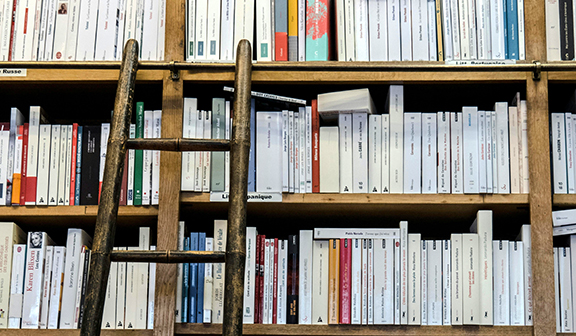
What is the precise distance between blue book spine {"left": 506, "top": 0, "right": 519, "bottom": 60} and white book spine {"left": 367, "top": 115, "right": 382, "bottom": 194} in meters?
0.42

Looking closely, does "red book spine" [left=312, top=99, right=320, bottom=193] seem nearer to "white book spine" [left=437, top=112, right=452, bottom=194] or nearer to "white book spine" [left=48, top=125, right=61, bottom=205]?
"white book spine" [left=437, top=112, right=452, bottom=194]

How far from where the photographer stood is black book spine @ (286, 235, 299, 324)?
189cm

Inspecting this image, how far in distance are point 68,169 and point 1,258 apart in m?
0.30

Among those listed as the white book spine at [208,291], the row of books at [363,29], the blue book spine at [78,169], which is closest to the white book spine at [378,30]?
the row of books at [363,29]

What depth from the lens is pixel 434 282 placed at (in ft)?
6.21

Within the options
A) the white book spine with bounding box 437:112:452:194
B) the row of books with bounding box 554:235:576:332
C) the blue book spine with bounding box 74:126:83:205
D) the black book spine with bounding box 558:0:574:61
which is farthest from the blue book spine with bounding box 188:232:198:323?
the black book spine with bounding box 558:0:574:61

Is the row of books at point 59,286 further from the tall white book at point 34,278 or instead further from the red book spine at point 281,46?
the red book spine at point 281,46

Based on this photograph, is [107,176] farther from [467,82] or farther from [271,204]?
[467,82]

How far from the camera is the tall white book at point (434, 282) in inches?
73.5

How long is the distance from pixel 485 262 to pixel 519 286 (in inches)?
4.2

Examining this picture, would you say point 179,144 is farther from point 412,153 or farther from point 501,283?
point 501,283

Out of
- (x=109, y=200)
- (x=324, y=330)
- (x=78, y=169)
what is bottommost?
(x=324, y=330)

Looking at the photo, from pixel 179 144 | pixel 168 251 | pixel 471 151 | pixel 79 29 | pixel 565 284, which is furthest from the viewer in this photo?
pixel 79 29

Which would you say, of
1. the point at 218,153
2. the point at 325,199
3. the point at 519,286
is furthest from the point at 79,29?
the point at 519,286
